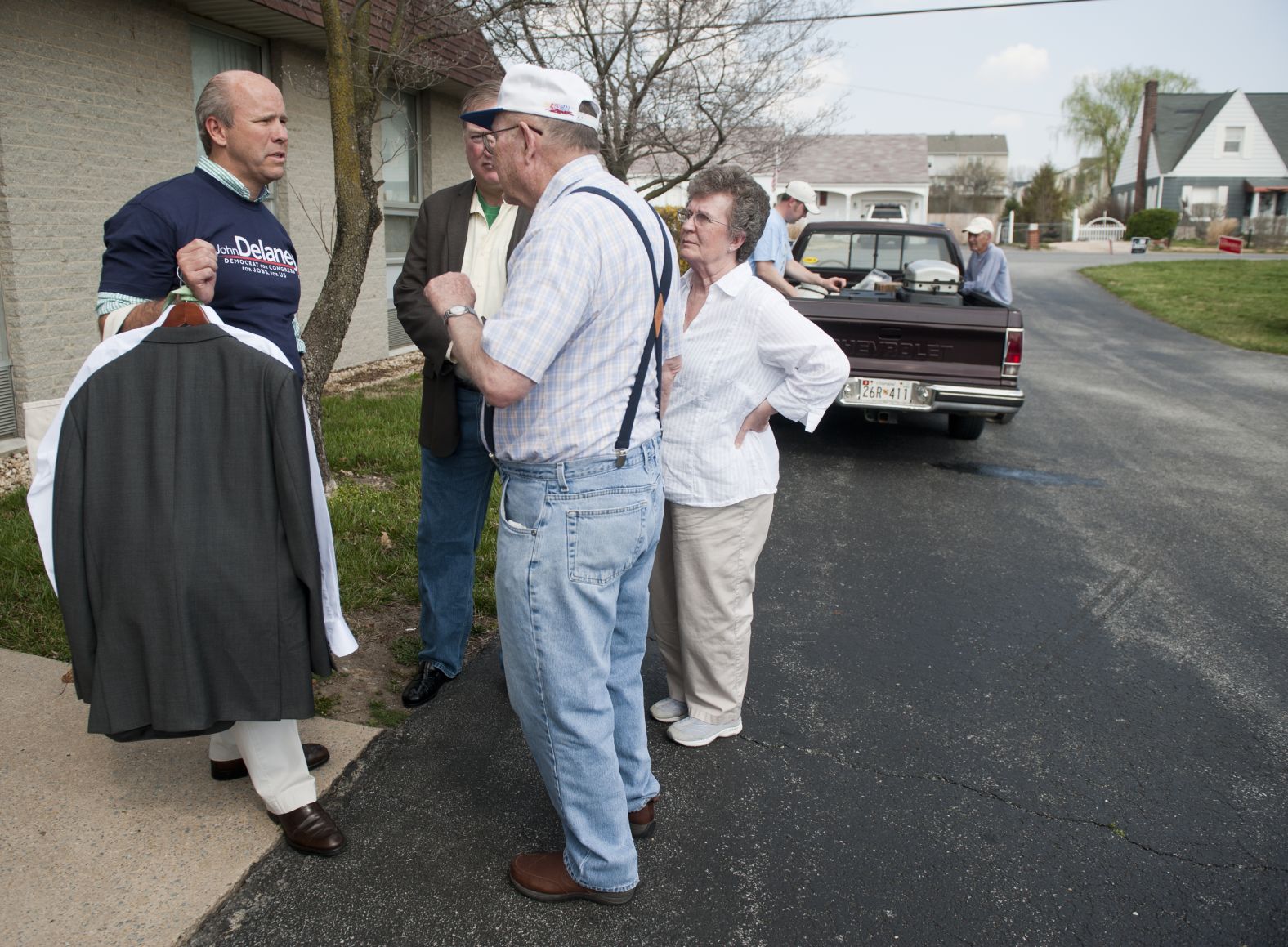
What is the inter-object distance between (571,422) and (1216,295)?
904 inches

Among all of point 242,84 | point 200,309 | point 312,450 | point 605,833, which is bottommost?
point 605,833

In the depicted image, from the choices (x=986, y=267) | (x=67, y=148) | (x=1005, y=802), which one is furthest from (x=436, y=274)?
(x=986, y=267)

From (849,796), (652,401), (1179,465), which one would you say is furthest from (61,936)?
(1179,465)

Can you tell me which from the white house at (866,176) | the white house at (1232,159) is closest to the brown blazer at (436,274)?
the white house at (866,176)

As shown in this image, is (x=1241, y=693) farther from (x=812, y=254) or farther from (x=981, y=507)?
(x=812, y=254)

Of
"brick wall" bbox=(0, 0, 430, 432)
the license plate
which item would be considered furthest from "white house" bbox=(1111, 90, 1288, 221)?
"brick wall" bbox=(0, 0, 430, 432)

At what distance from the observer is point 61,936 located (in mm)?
2373

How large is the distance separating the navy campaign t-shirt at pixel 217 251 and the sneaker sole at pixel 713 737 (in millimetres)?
1744

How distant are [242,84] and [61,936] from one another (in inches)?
92.6

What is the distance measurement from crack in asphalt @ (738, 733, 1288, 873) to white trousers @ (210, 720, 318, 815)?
1.51m

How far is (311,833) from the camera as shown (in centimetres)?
271

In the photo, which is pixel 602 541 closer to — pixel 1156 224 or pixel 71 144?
pixel 71 144

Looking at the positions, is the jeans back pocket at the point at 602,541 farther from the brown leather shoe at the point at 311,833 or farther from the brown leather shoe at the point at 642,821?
the brown leather shoe at the point at 311,833

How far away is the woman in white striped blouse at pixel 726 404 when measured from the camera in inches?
127
